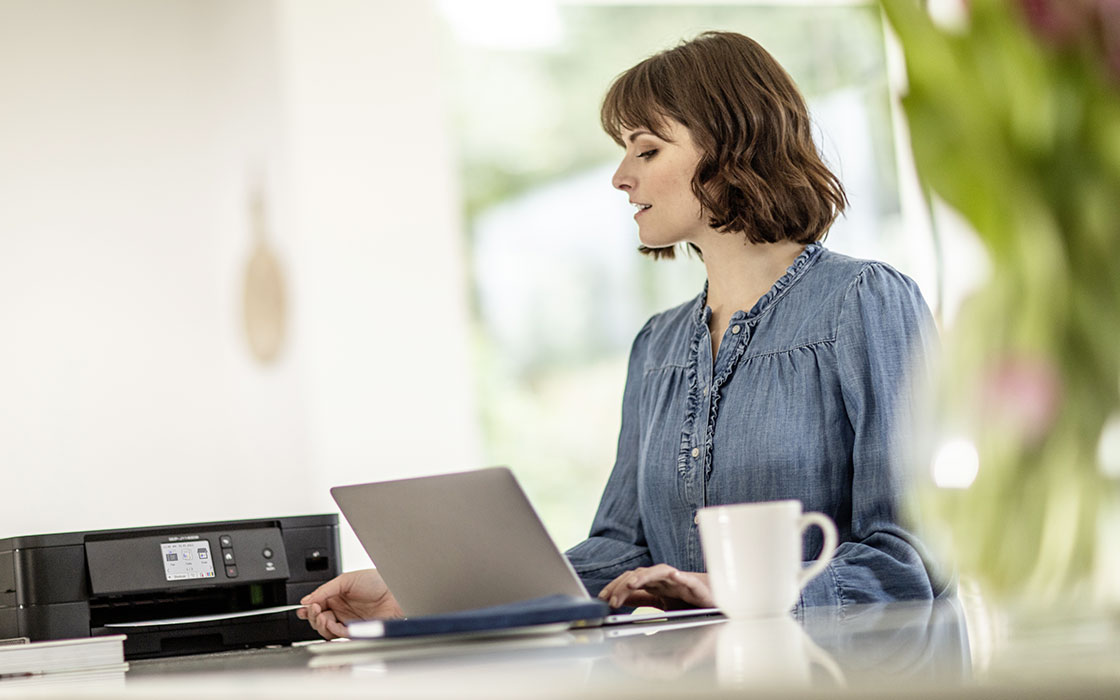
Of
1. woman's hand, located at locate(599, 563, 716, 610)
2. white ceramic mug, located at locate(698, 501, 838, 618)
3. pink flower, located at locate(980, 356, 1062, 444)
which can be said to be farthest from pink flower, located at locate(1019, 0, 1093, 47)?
woman's hand, located at locate(599, 563, 716, 610)

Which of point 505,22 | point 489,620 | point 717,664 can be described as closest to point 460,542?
point 489,620

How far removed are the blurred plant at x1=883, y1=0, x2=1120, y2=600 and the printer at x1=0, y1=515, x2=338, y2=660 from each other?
1345 millimetres

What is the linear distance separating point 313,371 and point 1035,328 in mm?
3457

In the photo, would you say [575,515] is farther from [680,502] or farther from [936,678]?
[936,678]

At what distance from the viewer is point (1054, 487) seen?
0.58 m

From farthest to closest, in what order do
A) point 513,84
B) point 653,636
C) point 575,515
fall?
point 513,84, point 575,515, point 653,636

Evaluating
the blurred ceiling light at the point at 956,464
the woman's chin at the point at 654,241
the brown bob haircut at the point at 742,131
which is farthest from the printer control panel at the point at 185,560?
the blurred ceiling light at the point at 956,464

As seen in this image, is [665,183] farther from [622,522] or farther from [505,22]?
[505,22]

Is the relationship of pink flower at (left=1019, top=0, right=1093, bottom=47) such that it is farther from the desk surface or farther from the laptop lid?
the laptop lid

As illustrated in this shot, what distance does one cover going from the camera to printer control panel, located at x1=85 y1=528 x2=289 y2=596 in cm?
174

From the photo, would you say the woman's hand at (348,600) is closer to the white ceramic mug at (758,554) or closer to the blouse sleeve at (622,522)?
the blouse sleeve at (622,522)

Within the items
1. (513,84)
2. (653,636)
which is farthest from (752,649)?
(513,84)

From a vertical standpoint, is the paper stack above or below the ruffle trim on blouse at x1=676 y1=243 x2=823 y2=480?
below

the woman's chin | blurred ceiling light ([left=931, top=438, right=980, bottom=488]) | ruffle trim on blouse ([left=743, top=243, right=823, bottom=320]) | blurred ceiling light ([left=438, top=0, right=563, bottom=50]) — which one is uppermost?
blurred ceiling light ([left=438, top=0, right=563, bottom=50])
